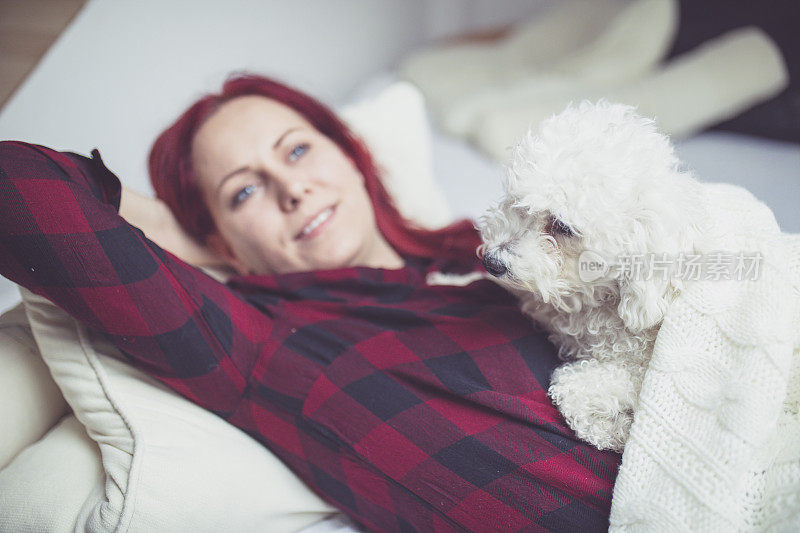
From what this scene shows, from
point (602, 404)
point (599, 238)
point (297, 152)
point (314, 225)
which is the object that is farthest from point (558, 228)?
point (297, 152)

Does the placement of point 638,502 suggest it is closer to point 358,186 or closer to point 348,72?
point 358,186

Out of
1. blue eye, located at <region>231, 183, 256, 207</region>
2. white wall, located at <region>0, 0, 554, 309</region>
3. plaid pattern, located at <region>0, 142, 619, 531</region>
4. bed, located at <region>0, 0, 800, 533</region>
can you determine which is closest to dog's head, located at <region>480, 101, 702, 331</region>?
plaid pattern, located at <region>0, 142, 619, 531</region>

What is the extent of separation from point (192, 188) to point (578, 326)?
83 cm

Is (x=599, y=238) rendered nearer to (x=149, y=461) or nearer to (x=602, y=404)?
(x=602, y=404)

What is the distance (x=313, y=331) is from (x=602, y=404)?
1.50 feet

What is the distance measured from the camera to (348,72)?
Answer: 233cm

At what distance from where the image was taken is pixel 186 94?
1.67 metres

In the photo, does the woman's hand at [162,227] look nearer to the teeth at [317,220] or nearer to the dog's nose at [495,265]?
the teeth at [317,220]

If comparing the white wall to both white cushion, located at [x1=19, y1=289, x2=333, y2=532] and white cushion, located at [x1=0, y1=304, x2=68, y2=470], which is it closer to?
white cushion, located at [x1=0, y1=304, x2=68, y2=470]

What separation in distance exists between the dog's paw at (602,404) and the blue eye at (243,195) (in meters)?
0.70

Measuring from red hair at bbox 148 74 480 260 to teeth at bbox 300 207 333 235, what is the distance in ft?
0.69

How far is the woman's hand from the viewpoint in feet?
3.36

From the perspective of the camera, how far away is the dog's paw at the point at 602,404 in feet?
2.11

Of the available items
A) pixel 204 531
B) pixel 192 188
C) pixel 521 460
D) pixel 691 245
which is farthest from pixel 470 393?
pixel 192 188
